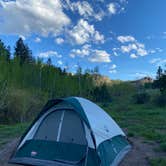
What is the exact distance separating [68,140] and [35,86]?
2808 centimetres

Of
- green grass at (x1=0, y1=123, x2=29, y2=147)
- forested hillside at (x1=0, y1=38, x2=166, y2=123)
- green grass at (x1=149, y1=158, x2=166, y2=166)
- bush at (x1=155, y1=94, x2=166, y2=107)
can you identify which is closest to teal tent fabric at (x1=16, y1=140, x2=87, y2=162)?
green grass at (x1=149, y1=158, x2=166, y2=166)

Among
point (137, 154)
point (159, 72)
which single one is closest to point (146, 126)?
point (137, 154)

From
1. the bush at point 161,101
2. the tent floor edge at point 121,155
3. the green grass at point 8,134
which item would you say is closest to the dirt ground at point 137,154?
the tent floor edge at point 121,155

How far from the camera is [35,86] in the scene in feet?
110

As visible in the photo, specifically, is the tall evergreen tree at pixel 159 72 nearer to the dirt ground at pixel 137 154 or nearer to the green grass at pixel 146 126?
the green grass at pixel 146 126

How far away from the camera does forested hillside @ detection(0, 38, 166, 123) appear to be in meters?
23.8

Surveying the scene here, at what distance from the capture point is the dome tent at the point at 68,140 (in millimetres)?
5438

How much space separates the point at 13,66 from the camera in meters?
28.1

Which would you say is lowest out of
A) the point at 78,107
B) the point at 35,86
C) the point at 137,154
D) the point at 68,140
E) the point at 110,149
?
the point at 137,154

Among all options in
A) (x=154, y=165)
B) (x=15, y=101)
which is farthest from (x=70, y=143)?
(x=15, y=101)

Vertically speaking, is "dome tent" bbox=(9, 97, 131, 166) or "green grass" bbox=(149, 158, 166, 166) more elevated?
"dome tent" bbox=(9, 97, 131, 166)

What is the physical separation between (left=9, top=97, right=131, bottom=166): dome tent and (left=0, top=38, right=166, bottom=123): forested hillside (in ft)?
55.7

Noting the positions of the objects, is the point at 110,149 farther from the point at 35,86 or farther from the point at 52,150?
the point at 35,86

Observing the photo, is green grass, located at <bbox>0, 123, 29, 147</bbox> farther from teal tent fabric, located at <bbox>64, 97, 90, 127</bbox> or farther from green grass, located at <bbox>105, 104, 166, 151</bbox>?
green grass, located at <bbox>105, 104, 166, 151</bbox>
